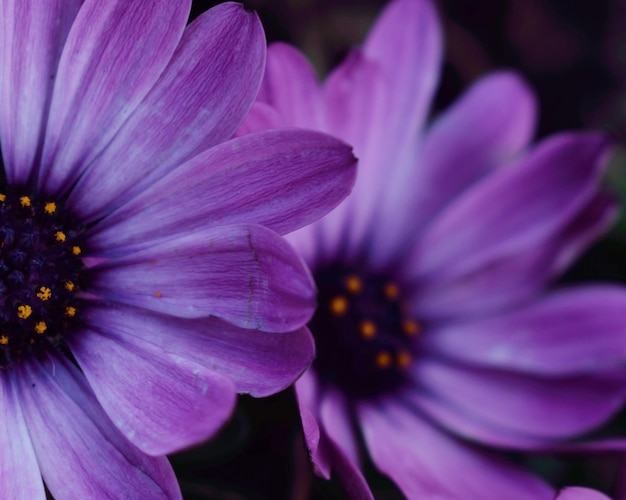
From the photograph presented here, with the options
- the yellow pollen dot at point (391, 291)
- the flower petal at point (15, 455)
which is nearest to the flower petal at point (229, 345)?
the flower petal at point (15, 455)

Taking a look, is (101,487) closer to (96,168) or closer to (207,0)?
(96,168)

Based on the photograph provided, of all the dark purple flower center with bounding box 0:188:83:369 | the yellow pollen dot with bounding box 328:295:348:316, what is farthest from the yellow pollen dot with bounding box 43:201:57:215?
the yellow pollen dot with bounding box 328:295:348:316

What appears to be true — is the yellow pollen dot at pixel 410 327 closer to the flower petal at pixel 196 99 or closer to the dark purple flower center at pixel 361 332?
the dark purple flower center at pixel 361 332

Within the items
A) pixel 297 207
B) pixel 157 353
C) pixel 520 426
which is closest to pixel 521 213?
pixel 520 426

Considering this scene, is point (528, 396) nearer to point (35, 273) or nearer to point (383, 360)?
point (383, 360)

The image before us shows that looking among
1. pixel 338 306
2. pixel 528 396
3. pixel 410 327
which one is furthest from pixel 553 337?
pixel 338 306

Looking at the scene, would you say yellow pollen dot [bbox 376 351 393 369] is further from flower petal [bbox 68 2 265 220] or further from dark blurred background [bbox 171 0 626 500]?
flower petal [bbox 68 2 265 220]
